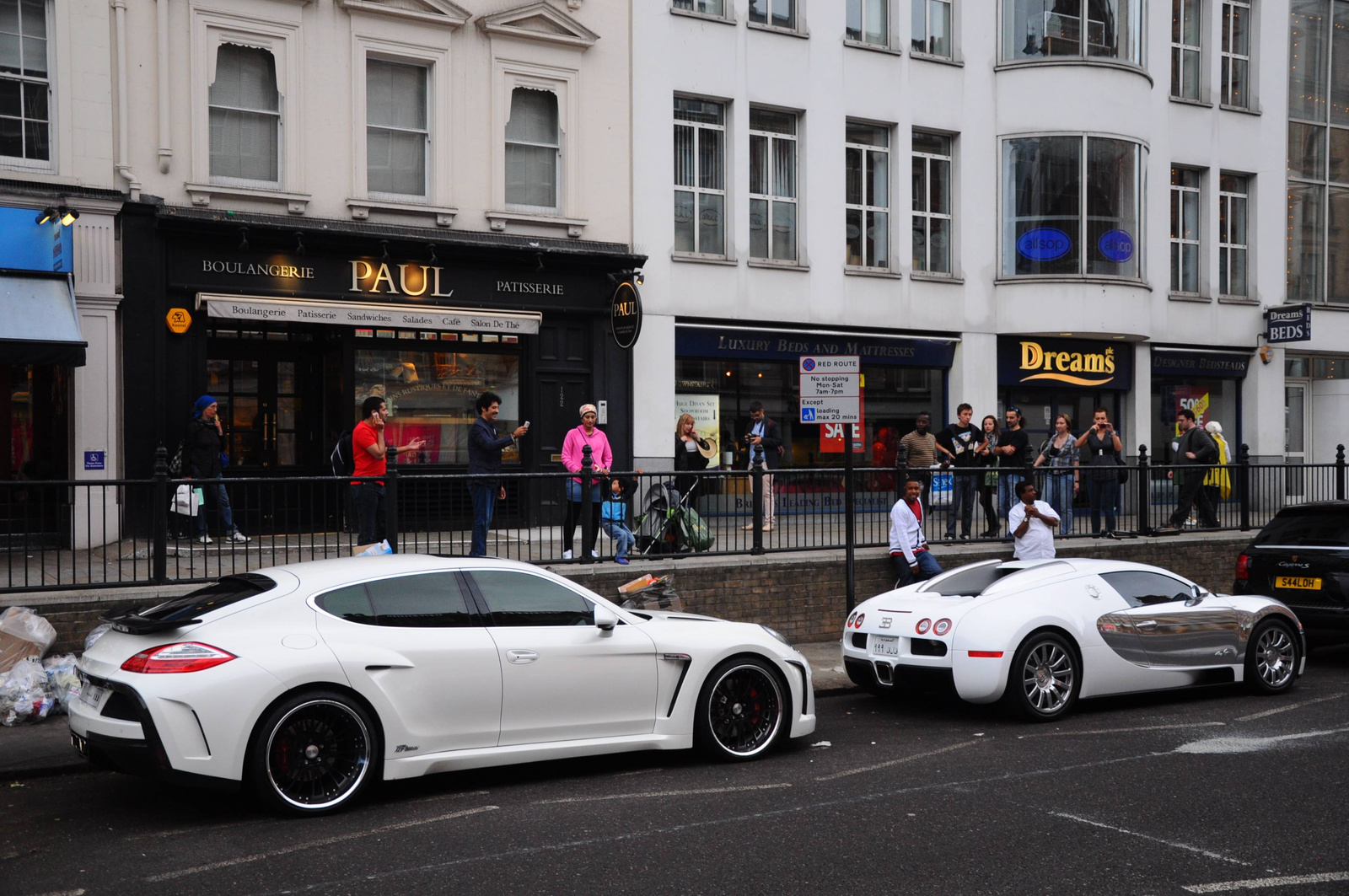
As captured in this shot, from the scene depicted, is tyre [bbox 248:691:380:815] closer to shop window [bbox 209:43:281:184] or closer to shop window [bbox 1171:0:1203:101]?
shop window [bbox 209:43:281:184]

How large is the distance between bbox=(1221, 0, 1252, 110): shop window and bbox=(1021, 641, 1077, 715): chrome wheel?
61.6 feet

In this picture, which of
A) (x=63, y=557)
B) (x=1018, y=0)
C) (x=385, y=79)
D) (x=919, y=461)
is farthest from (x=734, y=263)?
(x=63, y=557)

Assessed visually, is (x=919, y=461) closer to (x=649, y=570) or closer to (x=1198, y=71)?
(x=649, y=570)

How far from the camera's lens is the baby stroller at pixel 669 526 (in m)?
13.1

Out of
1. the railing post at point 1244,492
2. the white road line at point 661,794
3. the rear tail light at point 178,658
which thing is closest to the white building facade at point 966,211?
the railing post at point 1244,492

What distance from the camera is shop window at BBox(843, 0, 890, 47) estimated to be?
20.6m

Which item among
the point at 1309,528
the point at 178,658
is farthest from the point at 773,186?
the point at 178,658

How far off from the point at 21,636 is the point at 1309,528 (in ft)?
40.1

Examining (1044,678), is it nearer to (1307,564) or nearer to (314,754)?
(1307,564)

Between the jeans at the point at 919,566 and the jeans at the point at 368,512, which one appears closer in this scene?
the jeans at the point at 368,512

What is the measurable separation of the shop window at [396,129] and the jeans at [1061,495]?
30.8 ft

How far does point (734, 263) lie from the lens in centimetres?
1919

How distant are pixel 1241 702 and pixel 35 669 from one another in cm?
994

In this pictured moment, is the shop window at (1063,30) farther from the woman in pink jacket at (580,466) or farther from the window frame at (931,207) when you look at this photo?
the woman in pink jacket at (580,466)
